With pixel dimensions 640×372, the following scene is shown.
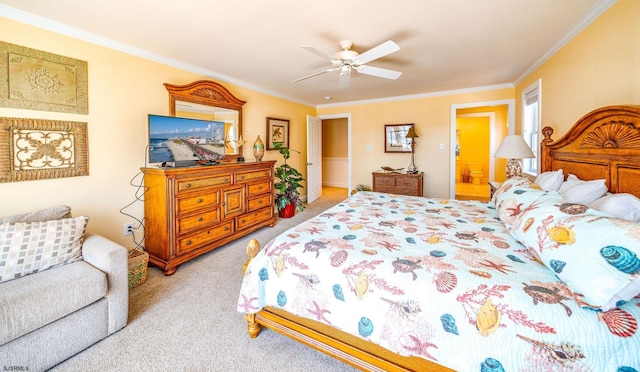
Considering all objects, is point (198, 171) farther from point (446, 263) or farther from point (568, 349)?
point (568, 349)

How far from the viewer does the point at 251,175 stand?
3627mm

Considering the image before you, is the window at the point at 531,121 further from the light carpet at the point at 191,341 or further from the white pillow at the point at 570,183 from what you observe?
the light carpet at the point at 191,341

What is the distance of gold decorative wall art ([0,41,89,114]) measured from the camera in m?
2.03

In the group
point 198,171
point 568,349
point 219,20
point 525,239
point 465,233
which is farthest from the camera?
point 198,171

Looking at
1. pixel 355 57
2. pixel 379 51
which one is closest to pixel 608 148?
pixel 379 51

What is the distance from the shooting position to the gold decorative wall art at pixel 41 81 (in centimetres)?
203

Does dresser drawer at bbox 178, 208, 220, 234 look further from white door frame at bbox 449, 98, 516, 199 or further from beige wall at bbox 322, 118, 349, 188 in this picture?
beige wall at bbox 322, 118, 349, 188

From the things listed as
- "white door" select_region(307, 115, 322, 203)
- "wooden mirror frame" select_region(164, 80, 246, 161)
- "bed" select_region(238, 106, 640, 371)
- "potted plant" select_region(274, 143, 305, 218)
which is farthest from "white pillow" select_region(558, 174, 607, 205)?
"white door" select_region(307, 115, 322, 203)

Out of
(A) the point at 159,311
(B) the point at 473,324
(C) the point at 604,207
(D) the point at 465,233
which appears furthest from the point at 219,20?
(C) the point at 604,207

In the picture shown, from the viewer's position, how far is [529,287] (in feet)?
3.58

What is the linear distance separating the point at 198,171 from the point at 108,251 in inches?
47.4

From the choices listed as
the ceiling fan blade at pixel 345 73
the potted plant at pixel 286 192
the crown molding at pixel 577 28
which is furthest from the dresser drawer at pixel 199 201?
the crown molding at pixel 577 28

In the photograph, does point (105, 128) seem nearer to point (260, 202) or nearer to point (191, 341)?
point (260, 202)

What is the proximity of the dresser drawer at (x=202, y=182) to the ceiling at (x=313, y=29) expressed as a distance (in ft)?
4.75
